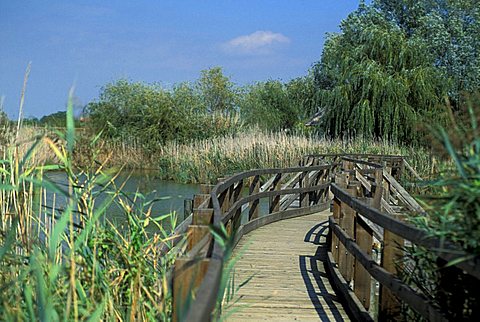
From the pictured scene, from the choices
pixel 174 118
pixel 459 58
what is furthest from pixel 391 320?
pixel 459 58

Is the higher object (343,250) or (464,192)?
(464,192)

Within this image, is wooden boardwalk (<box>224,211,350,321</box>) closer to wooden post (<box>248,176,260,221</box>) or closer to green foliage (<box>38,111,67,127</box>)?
wooden post (<box>248,176,260,221</box>)

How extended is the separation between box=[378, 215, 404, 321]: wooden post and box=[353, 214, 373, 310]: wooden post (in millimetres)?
745

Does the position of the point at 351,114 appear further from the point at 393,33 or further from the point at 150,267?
the point at 150,267

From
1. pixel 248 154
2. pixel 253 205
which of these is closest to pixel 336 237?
pixel 253 205

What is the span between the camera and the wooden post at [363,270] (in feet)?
16.1

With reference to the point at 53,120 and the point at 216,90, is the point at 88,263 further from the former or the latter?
the point at 216,90

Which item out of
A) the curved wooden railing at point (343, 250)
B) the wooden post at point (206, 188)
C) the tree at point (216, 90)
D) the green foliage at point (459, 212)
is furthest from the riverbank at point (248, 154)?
the tree at point (216, 90)

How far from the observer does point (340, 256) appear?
6184mm

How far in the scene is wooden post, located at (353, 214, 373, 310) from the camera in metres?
A: 4.92

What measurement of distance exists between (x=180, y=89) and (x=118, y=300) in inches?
1327

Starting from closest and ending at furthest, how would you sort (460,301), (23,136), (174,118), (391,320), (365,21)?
(460,301) → (391,320) → (23,136) → (174,118) → (365,21)

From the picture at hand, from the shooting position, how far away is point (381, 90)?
25484mm

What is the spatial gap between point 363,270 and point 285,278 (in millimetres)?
1433
